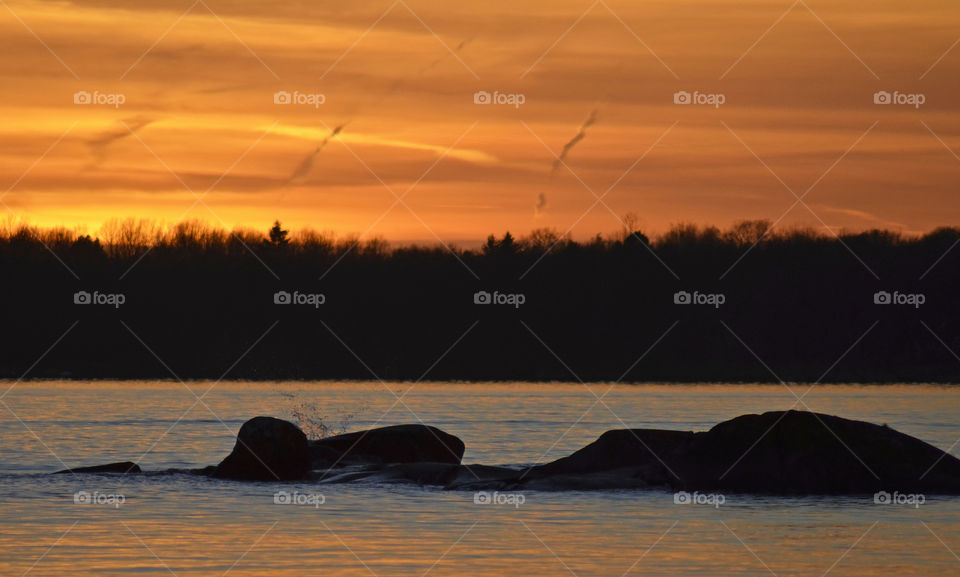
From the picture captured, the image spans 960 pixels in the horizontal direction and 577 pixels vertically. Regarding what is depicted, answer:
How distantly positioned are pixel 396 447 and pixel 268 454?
12.7 ft

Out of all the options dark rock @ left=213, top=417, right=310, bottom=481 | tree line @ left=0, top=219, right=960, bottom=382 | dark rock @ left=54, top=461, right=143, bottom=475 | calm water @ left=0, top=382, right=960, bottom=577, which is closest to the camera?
calm water @ left=0, top=382, right=960, bottom=577

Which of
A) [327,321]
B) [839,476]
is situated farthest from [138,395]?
[839,476]

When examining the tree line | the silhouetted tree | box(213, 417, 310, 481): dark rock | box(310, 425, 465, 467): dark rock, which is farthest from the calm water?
the silhouetted tree

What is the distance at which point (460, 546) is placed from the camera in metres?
22.7

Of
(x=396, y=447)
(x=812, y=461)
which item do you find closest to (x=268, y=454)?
(x=396, y=447)

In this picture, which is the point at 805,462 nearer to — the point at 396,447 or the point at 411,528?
the point at 411,528

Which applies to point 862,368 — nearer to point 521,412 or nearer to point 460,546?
point 521,412

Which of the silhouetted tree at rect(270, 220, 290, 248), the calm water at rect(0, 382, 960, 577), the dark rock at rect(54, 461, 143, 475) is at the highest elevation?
the silhouetted tree at rect(270, 220, 290, 248)

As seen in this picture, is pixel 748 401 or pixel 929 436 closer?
pixel 929 436

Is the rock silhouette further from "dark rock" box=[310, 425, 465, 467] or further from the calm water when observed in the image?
"dark rock" box=[310, 425, 465, 467]

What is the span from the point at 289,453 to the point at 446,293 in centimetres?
8826

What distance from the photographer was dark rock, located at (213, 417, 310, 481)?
1299 inches

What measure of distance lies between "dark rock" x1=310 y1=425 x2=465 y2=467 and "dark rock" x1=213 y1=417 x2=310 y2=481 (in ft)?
6.10

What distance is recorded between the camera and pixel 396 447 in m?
35.8
